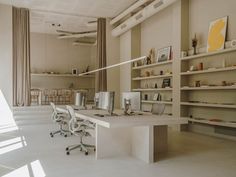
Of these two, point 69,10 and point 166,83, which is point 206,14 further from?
point 69,10

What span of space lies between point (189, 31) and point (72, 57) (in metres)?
8.47

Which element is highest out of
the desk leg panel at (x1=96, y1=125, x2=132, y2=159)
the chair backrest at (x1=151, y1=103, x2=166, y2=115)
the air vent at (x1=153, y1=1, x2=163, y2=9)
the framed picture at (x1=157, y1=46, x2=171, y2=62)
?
the air vent at (x1=153, y1=1, x2=163, y2=9)

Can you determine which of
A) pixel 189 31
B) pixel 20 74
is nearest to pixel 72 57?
pixel 20 74

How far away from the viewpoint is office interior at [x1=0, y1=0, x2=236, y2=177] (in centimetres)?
399

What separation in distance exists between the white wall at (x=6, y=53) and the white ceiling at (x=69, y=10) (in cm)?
43

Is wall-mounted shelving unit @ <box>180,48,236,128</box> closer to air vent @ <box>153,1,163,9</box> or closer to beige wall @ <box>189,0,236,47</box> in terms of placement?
beige wall @ <box>189,0,236,47</box>

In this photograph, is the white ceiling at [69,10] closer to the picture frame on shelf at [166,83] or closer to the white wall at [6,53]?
the white wall at [6,53]

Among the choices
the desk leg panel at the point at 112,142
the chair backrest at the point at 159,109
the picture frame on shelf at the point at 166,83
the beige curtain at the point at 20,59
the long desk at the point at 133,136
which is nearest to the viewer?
the long desk at the point at 133,136

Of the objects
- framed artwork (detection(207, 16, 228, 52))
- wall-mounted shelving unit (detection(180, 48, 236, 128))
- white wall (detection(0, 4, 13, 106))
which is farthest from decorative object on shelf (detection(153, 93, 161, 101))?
white wall (detection(0, 4, 13, 106))

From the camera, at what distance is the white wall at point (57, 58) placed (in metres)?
13.6

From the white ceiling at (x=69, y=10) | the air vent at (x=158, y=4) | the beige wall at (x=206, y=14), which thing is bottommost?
the beige wall at (x=206, y=14)

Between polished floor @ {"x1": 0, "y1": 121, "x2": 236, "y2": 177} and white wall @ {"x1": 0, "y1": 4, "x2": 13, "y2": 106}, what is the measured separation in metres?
3.69

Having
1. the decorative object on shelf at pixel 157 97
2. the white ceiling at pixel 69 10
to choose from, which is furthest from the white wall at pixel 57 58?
the decorative object on shelf at pixel 157 97

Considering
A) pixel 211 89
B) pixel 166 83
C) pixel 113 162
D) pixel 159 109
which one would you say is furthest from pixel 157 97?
pixel 113 162
